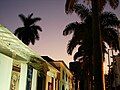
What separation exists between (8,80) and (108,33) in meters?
15.1

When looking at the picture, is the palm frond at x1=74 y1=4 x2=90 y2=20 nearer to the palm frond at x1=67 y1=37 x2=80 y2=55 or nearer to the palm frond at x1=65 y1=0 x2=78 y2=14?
the palm frond at x1=67 y1=37 x2=80 y2=55

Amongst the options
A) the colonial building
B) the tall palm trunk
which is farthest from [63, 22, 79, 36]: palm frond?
the tall palm trunk

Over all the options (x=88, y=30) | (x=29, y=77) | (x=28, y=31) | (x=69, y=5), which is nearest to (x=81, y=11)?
(x=88, y=30)

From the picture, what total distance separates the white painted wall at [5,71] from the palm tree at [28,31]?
28.2 meters

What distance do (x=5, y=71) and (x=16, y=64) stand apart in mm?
1464

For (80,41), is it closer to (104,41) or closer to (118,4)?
(104,41)

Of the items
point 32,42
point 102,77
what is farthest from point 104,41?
point 32,42

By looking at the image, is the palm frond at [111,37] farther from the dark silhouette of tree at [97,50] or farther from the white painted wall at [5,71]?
the white painted wall at [5,71]

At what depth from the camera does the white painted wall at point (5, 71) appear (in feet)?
47.3

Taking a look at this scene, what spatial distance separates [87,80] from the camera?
37.5m

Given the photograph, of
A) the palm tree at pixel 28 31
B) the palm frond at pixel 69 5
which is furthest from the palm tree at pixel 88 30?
the palm tree at pixel 28 31

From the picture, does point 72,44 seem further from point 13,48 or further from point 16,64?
point 13,48

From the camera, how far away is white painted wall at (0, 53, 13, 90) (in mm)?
14421

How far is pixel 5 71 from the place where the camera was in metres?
14.9
